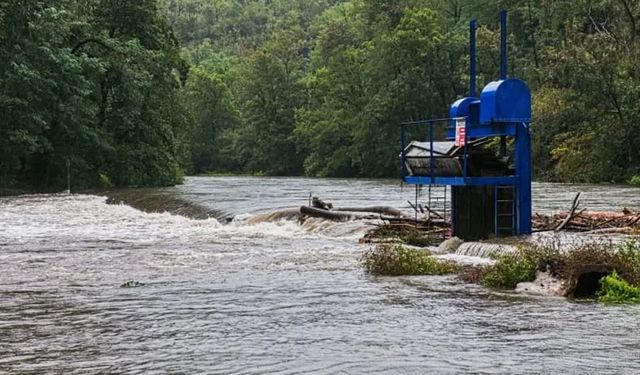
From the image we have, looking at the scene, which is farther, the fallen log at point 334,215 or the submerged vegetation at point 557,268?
the fallen log at point 334,215

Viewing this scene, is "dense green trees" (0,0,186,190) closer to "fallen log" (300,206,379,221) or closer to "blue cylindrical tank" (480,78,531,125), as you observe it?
"fallen log" (300,206,379,221)

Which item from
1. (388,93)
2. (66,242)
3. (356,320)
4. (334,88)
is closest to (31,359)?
(356,320)

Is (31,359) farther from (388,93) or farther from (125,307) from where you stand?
(388,93)

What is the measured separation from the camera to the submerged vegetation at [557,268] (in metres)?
12.3

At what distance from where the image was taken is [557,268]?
1332 centimetres

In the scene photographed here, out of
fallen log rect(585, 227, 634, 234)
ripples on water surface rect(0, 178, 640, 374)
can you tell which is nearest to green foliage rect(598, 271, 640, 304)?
ripples on water surface rect(0, 178, 640, 374)

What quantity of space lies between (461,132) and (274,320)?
27.3ft

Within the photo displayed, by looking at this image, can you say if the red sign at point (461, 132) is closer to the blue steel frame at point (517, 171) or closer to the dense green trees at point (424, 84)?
the blue steel frame at point (517, 171)

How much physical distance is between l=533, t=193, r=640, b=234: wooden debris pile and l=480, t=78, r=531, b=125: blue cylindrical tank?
284cm

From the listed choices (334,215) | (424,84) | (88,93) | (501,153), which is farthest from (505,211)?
(424,84)

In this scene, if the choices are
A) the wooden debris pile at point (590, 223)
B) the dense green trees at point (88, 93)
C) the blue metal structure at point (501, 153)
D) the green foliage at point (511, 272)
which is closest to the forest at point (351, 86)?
the dense green trees at point (88, 93)

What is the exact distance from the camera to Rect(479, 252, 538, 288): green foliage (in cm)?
1345

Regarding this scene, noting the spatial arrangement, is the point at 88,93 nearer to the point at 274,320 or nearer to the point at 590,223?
the point at 590,223

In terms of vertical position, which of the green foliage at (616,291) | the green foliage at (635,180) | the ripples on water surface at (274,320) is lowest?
the ripples on water surface at (274,320)
